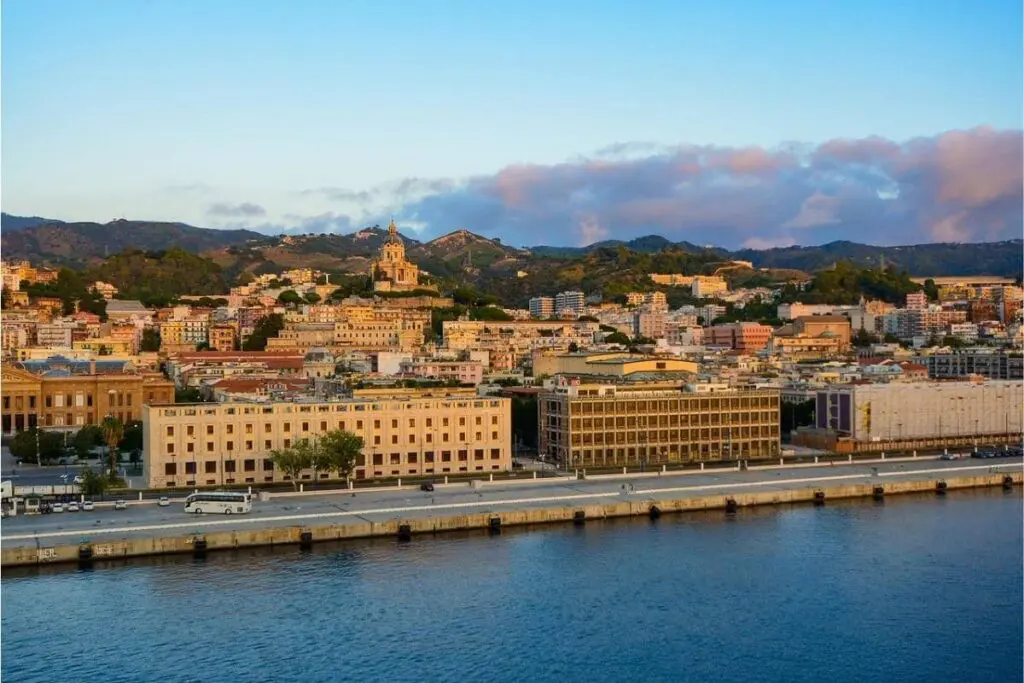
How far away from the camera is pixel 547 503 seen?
30203 mm

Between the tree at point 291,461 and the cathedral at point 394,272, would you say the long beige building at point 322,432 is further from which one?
the cathedral at point 394,272

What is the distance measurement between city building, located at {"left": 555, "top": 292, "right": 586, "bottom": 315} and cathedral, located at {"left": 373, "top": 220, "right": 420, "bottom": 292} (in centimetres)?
1581

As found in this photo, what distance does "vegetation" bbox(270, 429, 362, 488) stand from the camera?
3164 centimetres

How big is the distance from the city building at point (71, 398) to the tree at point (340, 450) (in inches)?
745

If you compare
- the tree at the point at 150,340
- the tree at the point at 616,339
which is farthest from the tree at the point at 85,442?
the tree at the point at 616,339

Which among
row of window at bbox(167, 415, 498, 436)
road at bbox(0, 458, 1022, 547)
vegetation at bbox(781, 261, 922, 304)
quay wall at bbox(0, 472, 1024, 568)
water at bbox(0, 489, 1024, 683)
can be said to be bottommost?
water at bbox(0, 489, 1024, 683)

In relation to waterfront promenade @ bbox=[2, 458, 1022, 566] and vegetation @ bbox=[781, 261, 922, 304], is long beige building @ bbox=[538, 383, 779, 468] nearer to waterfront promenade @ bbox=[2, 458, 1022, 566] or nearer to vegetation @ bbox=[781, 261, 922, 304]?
waterfront promenade @ bbox=[2, 458, 1022, 566]

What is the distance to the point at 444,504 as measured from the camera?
29.7 meters

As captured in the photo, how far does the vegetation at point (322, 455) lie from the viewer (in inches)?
1246

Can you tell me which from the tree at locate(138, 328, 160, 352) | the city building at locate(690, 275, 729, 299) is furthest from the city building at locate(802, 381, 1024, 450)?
the city building at locate(690, 275, 729, 299)

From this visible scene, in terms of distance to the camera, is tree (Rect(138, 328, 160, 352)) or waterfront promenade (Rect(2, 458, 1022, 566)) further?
tree (Rect(138, 328, 160, 352))

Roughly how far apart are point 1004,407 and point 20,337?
54.8m

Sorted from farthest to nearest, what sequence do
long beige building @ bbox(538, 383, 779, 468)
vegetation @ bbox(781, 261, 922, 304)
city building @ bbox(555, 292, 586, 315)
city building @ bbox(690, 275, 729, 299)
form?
city building @ bbox(690, 275, 729, 299) < vegetation @ bbox(781, 261, 922, 304) < city building @ bbox(555, 292, 586, 315) < long beige building @ bbox(538, 383, 779, 468)

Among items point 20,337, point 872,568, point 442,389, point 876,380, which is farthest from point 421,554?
point 20,337
